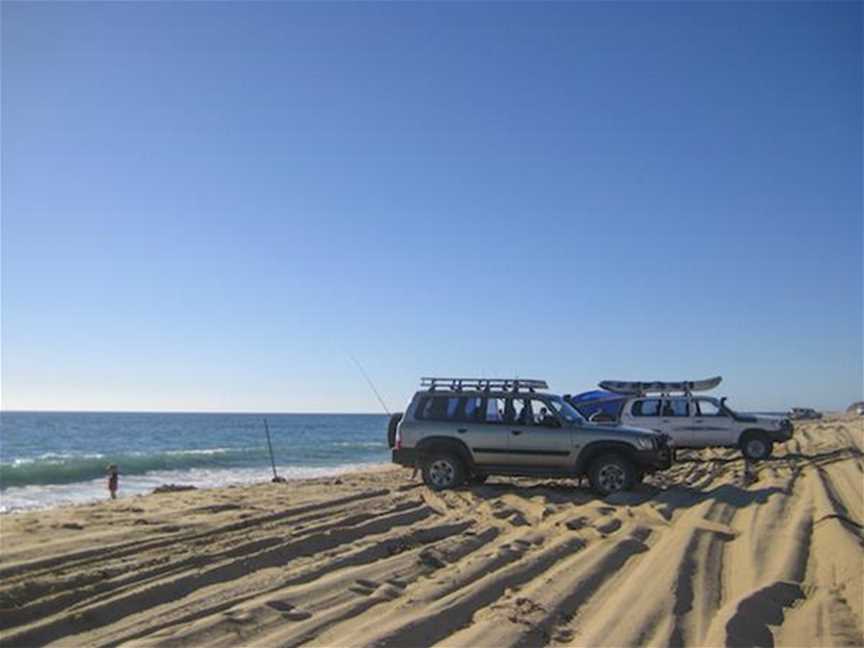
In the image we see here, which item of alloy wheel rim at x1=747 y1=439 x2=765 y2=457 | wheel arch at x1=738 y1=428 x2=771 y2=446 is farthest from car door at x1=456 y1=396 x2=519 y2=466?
alloy wheel rim at x1=747 y1=439 x2=765 y2=457

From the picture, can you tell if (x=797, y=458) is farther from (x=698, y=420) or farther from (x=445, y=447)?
(x=445, y=447)

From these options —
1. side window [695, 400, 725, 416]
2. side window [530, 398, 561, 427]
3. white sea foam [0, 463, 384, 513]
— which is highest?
side window [695, 400, 725, 416]

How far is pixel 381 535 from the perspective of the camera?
26.9ft

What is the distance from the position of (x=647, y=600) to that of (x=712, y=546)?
2182 millimetres

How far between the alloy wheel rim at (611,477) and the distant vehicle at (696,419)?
7206mm

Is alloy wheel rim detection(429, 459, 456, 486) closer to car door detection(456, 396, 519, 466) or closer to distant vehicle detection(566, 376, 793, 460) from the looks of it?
car door detection(456, 396, 519, 466)

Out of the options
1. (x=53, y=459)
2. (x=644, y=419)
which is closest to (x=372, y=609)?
(x=644, y=419)

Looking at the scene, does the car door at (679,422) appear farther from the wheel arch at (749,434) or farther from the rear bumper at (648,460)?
the rear bumper at (648,460)

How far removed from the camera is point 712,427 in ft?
65.0

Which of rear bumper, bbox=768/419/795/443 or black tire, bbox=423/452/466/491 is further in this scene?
rear bumper, bbox=768/419/795/443

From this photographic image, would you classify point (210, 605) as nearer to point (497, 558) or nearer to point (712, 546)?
point (497, 558)

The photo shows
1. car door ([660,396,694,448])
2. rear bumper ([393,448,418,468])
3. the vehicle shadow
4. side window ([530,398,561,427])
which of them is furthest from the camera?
car door ([660,396,694,448])

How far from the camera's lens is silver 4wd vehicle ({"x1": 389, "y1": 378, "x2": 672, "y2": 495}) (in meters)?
12.6

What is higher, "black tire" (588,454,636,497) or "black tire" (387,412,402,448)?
"black tire" (387,412,402,448)
